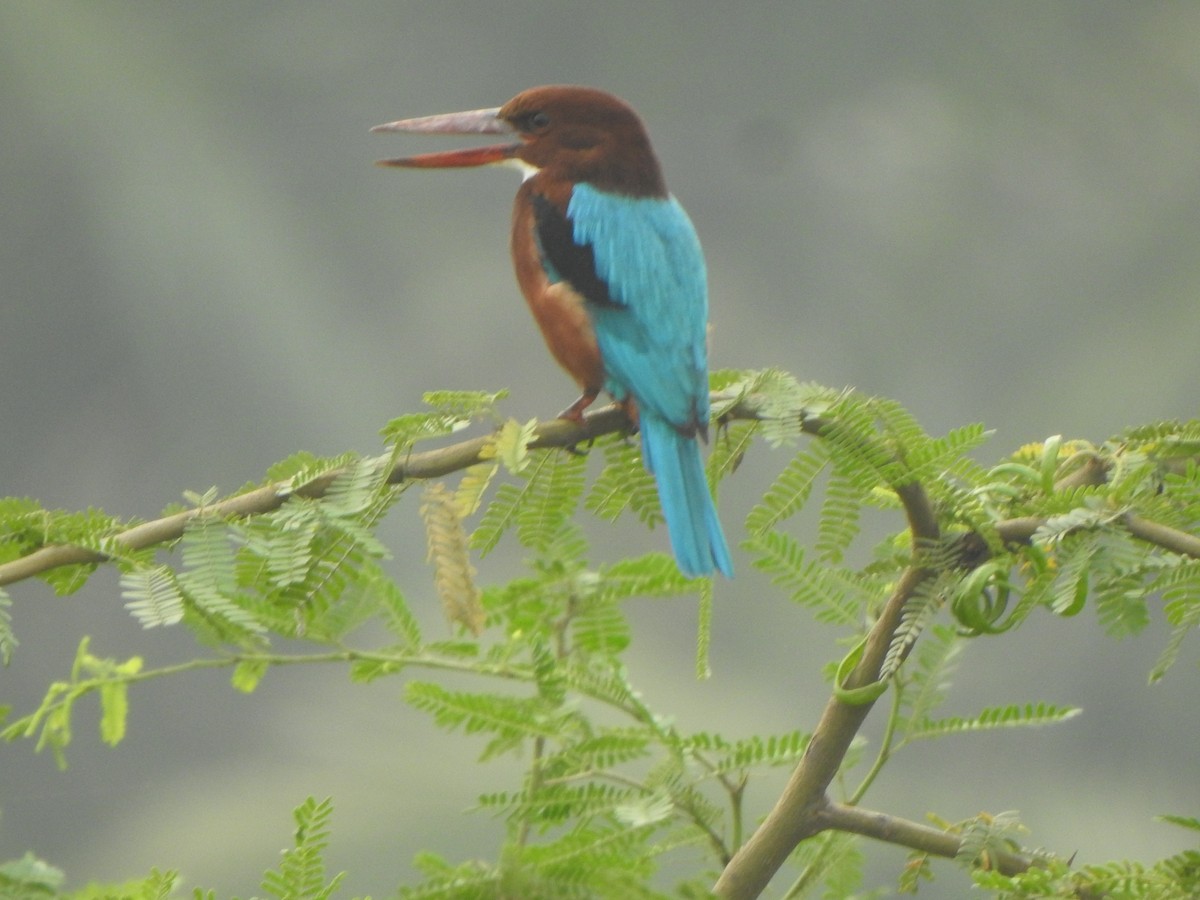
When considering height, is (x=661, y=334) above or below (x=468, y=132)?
below

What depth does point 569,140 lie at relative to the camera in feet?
5.60

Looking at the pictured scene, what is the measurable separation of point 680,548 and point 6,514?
58cm

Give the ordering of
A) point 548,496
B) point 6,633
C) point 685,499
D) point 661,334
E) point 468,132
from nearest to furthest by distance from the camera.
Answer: point 6,633, point 548,496, point 685,499, point 661,334, point 468,132

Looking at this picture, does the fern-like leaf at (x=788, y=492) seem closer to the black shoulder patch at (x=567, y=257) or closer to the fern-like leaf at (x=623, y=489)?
the fern-like leaf at (x=623, y=489)

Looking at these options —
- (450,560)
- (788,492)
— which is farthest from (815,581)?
(450,560)

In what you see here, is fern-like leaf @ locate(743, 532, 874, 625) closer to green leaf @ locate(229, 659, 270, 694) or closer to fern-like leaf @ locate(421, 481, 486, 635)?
fern-like leaf @ locate(421, 481, 486, 635)

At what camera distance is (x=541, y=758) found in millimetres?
1132

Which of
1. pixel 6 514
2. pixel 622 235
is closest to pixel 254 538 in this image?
pixel 6 514

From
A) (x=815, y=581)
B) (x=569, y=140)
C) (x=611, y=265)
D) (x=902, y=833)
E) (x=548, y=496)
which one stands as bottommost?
(x=902, y=833)

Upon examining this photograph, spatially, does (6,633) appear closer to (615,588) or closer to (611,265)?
(615,588)

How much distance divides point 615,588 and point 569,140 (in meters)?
0.72

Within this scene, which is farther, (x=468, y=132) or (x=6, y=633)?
(x=468, y=132)

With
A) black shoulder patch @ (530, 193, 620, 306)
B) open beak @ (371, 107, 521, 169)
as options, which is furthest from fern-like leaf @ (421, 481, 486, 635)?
open beak @ (371, 107, 521, 169)

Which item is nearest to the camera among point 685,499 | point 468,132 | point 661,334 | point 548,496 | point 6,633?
point 6,633
